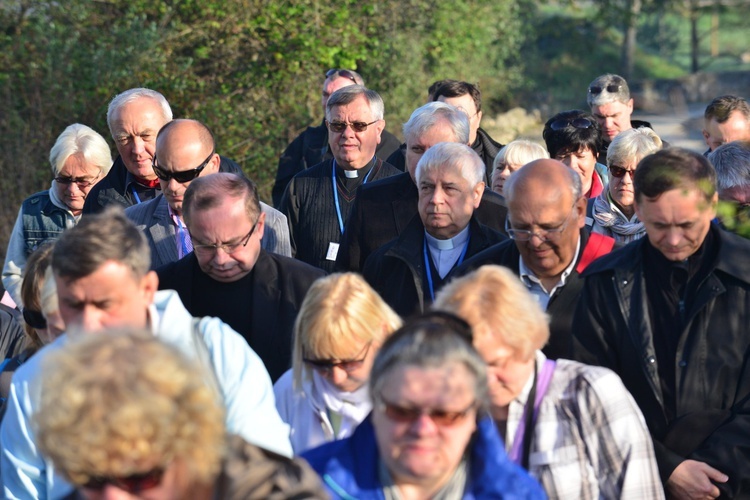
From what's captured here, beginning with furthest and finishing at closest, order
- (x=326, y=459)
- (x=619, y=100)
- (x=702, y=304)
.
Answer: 1. (x=619, y=100)
2. (x=702, y=304)
3. (x=326, y=459)

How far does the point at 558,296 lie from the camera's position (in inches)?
206

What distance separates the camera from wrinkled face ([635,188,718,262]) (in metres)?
4.72

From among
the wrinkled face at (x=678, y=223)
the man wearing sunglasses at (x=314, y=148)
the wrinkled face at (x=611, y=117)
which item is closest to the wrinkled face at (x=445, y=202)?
the wrinkled face at (x=678, y=223)

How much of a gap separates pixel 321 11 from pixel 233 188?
31.7 feet

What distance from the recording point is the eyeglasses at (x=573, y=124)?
25.8 feet

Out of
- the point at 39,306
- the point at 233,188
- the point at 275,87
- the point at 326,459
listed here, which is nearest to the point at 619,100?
the point at 233,188

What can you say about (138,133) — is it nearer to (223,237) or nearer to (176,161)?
(176,161)

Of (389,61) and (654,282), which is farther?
(389,61)

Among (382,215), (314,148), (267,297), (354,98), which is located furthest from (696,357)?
(314,148)

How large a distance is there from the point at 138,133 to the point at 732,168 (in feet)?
11.5

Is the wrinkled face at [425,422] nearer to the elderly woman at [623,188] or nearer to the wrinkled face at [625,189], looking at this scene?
the elderly woman at [623,188]

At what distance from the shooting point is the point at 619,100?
8906mm

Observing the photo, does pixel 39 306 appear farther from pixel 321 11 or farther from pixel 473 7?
pixel 473 7

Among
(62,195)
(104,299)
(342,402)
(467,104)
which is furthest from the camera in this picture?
(467,104)
